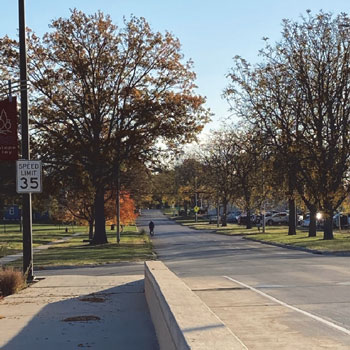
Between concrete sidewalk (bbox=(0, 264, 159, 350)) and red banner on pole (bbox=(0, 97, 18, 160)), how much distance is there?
10.8 feet

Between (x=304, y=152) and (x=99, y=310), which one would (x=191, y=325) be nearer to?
(x=99, y=310)

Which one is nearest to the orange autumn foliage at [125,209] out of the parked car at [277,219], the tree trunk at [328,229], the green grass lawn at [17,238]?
the green grass lawn at [17,238]

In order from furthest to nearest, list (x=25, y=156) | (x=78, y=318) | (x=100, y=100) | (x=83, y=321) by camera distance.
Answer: (x=100, y=100) → (x=25, y=156) → (x=78, y=318) → (x=83, y=321)

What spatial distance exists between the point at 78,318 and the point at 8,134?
21.3 ft

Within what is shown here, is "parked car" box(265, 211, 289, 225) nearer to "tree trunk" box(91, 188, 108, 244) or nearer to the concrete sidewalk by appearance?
"tree trunk" box(91, 188, 108, 244)

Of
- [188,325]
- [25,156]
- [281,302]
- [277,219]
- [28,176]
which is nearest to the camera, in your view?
[188,325]

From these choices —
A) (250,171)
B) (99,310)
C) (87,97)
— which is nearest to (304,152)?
(87,97)

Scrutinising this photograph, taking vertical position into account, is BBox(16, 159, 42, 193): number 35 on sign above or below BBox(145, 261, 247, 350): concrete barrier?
above

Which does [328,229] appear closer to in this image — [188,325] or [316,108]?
[316,108]

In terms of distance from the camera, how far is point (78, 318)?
10141 millimetres

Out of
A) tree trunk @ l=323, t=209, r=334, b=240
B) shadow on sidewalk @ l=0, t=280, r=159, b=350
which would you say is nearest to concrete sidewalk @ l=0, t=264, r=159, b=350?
shadow on sidewalk @ l=0, t=280, r=159, b=350

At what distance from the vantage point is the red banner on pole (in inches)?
593

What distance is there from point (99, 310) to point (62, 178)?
1165 inches

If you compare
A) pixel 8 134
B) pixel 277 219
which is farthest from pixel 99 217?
pixel 277 219
